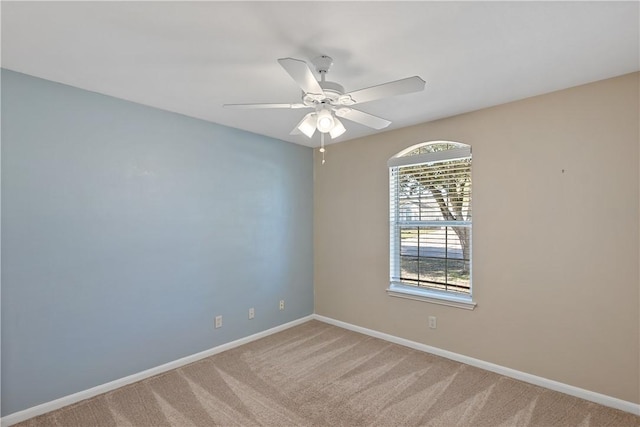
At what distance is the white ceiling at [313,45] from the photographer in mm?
1562

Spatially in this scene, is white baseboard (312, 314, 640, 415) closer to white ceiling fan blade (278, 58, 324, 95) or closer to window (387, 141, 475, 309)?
window (387, 141, 475, 309)

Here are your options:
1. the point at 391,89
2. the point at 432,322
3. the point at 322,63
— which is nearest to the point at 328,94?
the point at 322,63

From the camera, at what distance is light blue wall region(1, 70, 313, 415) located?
220cm

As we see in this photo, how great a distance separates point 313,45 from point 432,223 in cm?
225

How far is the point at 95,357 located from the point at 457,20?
11.2ft

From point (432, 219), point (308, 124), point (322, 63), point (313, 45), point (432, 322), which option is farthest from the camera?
point (432, 219)

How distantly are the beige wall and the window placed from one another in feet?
0.42

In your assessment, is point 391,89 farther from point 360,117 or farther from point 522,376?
point 522,376

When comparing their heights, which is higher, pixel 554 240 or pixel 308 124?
pixel 308 124

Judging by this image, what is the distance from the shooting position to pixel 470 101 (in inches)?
109

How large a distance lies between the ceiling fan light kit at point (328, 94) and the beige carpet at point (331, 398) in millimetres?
2030

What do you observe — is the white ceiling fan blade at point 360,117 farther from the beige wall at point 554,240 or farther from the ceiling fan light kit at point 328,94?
the beige wall at point 554,240

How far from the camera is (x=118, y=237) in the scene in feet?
8.67

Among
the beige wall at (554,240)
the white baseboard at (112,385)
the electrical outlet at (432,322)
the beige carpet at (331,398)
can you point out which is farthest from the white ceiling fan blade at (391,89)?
the white baseboard at (112,385)
